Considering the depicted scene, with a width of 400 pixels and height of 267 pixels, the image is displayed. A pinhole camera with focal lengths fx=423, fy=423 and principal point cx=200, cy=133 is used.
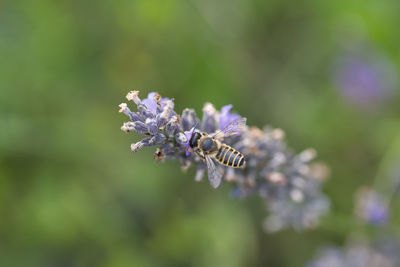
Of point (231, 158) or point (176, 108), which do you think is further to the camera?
point (176, 108)

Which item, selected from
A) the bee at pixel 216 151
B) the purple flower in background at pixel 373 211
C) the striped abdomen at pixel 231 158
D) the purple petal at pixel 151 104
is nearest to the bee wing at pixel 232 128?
the bee at pixel 216 151

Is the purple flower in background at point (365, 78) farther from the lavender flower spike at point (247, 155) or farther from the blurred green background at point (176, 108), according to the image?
the lavender flower spike at point (247, 155)

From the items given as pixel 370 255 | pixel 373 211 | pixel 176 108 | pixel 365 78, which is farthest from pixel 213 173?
pixel 365 78

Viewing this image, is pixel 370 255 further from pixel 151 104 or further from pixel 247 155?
pixel 151 104

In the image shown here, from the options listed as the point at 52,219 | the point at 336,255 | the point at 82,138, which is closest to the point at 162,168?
the point at 82,138

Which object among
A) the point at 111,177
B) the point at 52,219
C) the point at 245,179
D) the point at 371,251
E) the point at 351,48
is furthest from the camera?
the point at 351,48

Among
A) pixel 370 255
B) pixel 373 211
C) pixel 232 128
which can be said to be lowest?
pixel 232 128

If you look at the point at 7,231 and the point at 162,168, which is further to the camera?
the point at 162,168

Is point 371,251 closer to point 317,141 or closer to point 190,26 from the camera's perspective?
point 317,141
